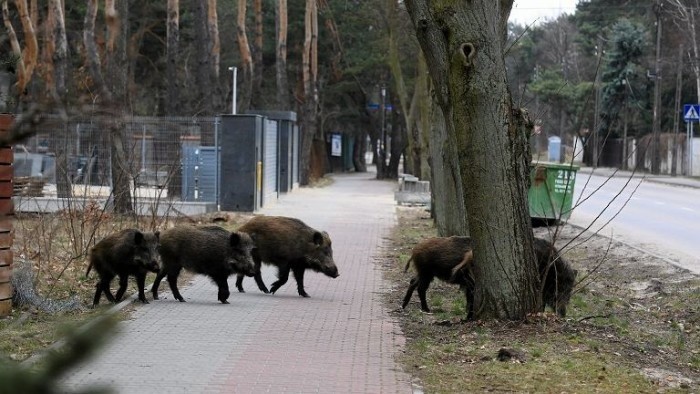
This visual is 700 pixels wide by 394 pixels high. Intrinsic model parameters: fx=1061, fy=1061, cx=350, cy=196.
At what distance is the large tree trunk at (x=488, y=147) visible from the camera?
10.2 m

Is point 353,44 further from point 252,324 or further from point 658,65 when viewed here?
point 252,324

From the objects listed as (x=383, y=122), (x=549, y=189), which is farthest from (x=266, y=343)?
(x=383, y=122)

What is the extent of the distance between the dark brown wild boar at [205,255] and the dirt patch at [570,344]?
1.93m

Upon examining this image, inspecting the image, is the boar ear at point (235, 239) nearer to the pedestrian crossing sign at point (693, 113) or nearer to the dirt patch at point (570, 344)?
the dirt patch at point (570, 344)

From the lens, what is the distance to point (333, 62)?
59.5 m

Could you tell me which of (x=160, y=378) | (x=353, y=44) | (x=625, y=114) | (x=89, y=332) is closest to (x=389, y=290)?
(x=160, y=378)

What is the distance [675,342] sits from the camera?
428 inches

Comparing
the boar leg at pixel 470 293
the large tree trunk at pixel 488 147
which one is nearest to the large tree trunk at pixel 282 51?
the boar leg at pixel 470 293

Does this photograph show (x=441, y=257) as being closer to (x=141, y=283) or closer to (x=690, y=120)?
(x=141, y=283)

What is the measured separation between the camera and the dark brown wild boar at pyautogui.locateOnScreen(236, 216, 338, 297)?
13.2 metres

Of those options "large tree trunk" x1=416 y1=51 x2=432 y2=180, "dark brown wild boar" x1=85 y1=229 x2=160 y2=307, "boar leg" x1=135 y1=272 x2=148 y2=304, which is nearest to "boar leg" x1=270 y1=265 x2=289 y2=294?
"boar leg" x1=135 y1=272 x2=148 y2=304

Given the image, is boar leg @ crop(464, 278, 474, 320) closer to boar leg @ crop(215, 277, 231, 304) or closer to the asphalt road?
the asphalt road

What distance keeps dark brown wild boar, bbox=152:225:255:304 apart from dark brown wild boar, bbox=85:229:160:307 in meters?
0.54

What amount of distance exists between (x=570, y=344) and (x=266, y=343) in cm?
272
